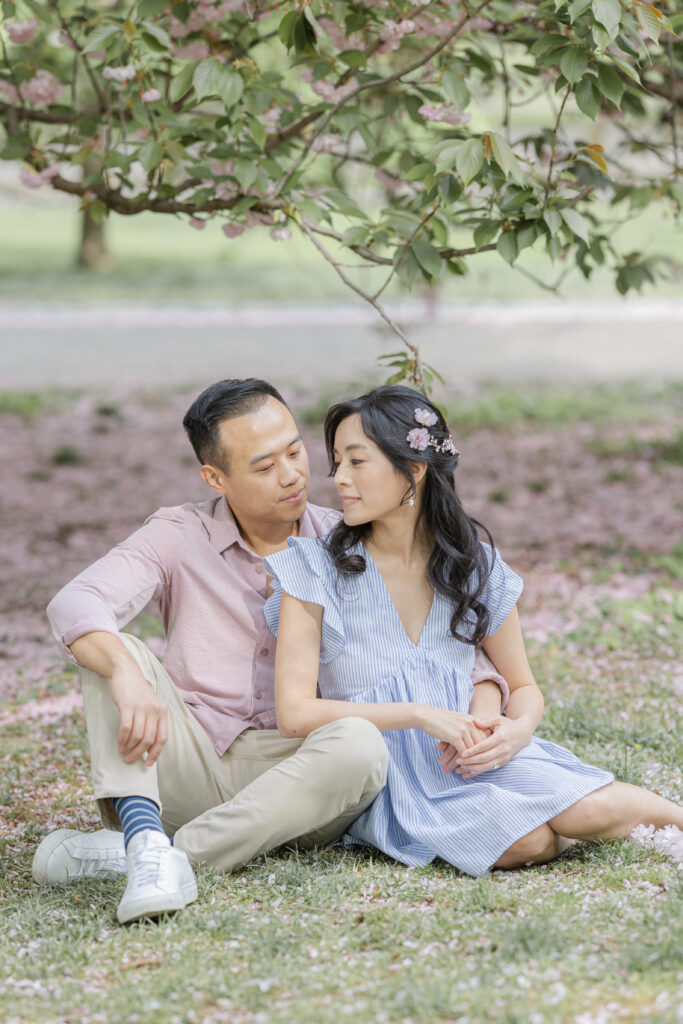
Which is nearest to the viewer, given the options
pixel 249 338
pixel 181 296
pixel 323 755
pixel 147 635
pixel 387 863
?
pixel 323 755

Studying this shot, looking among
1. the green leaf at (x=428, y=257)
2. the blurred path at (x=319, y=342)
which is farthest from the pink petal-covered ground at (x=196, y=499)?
the blurred path at (x=319, y=342)

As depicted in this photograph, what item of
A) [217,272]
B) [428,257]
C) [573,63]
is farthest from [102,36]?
[217,272]

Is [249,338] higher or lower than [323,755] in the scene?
lower

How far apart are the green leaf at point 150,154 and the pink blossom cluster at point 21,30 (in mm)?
932

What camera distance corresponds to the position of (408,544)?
3.11 meters

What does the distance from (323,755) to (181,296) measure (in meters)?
18.8

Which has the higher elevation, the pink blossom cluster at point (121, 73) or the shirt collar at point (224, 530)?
the pink blossom cluster at point (121, 73)

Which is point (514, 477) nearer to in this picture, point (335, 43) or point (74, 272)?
point (335, 43)

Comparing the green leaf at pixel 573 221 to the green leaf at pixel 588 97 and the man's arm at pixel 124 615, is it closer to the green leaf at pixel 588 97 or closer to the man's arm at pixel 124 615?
the green leaf at pixel 588 97

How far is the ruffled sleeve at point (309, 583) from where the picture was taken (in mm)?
2924

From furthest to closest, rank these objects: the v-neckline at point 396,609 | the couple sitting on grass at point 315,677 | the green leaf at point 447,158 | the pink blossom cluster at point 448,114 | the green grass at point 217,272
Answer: the green grass at point 217,272
the pink blossom cluster at point 448,114
the green leaf at point 447,158
the v-neckline at point 396,609
the couple sitting on grass at point 315,677

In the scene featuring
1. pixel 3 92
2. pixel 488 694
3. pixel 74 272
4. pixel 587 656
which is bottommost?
pixel 74 272

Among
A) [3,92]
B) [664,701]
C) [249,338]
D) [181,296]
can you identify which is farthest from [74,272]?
[664,701]

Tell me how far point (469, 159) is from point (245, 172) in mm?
890
